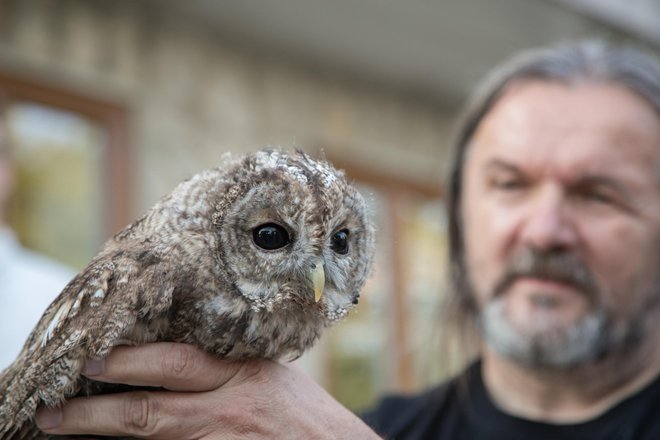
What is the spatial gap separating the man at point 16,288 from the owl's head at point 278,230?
220cm

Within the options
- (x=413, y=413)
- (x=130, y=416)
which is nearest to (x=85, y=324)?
(x=130, y=416)

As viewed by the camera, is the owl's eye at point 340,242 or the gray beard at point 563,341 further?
the gray beard at point 563,341

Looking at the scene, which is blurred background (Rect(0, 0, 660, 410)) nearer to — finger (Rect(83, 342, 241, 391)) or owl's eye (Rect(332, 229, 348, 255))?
owl's eye (Rect(332, 229, 348, 255))

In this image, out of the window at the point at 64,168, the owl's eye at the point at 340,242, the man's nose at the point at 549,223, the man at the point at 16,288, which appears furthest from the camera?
the window at the point at 64,168

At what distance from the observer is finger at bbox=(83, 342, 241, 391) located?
1.86 m

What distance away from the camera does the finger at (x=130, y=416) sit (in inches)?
74.0

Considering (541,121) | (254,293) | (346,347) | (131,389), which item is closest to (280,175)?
(254,293)

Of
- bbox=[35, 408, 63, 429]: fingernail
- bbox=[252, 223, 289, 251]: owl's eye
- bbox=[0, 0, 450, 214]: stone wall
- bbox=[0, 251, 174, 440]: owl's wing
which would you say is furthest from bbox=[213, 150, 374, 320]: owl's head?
bbox=[0, 0, 450, 214]: stone wall

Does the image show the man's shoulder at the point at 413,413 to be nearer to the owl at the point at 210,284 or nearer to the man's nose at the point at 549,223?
the man's nose at the point at 549,223

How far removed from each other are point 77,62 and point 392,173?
3.17m

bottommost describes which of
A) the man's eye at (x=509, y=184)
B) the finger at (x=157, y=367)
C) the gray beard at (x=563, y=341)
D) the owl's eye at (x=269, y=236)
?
the gray beard at (x=563, y=341)

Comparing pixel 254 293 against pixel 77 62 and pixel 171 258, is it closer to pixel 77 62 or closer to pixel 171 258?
pixel 171 258

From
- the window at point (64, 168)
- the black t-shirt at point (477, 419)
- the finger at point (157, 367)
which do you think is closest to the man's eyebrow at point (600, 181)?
the black t-shirt at point (477, 419)

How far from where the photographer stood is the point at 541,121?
10.0 ft
